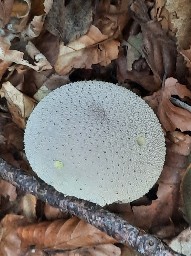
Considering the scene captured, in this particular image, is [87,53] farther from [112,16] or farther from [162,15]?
[162,15]

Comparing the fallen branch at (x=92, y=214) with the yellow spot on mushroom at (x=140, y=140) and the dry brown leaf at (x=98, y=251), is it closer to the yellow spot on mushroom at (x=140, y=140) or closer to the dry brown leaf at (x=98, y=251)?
the dry brown leaf at (x=98, y=251)

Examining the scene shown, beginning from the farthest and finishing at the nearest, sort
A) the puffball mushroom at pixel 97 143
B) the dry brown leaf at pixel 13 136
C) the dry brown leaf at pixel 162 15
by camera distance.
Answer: the dry brown leaf at pixel 13 136, the dry brown leaf at pixel 162 15, the puffball mushroom at pixel 97 143

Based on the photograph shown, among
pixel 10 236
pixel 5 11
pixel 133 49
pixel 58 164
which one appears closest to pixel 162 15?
pixel 133 49

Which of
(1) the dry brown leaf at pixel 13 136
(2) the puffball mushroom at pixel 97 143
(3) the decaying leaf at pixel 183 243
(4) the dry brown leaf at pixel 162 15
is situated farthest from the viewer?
(1) the dry brown leaf at pixel 13 136

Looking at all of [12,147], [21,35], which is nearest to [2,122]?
[12,147]

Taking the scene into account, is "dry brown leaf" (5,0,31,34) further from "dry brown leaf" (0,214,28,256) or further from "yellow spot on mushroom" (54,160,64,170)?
"dry brown leaf" (0,214,28,256)

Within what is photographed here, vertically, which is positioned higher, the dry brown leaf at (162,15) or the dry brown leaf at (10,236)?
the dry brown leaf at (162,15)

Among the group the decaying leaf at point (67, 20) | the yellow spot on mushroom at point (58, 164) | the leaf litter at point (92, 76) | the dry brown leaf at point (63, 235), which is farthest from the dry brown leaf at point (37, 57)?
the dry brown leaf at point (63, 235)

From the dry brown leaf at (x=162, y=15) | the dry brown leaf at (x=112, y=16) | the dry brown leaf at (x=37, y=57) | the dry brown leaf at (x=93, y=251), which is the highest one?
the dry brown leaf at (x=162, y=15)
